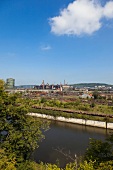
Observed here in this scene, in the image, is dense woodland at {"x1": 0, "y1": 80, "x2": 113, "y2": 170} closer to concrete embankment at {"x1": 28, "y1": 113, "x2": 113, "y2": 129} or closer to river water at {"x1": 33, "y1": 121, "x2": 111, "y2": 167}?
river water at {"x1": 33, "y1": 121, "x2": 111, "y2": 167}

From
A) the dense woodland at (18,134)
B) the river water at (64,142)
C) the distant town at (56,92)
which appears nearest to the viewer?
the dense woodland at (18,134)

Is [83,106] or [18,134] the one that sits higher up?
[18,134]

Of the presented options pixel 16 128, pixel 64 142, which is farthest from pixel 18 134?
pixel 64 142

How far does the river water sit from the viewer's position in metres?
15.6

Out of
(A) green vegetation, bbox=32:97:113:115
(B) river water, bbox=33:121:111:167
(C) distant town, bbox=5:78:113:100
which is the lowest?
(B) river water, bbox=33:121:111:167

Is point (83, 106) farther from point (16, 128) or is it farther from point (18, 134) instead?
point (18, 134)

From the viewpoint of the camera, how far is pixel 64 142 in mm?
20297

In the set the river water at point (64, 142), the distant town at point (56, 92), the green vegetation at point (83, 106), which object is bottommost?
the river water at point (64, 142)

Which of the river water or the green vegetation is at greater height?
the green vegetation

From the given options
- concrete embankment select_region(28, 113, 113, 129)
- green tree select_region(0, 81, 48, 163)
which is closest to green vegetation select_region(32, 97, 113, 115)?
concrete embankment select_region(28, 113, 113, 129)

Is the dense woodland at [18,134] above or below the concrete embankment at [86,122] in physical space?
above

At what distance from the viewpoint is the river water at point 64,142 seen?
614 inches

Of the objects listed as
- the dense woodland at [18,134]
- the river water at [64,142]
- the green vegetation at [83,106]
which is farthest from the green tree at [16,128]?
the green vegetation at [83,106]

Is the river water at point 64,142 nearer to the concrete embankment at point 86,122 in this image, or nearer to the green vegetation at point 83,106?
the concrete embankment at point 86,122
